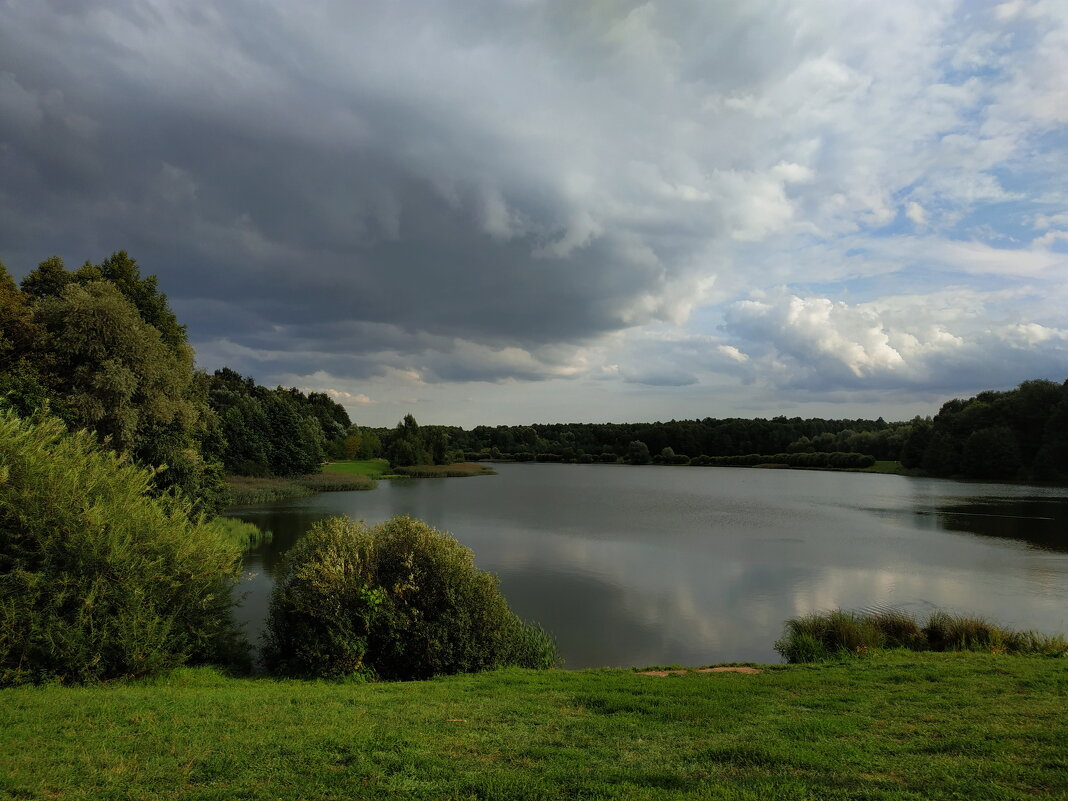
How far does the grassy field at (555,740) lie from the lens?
499cm

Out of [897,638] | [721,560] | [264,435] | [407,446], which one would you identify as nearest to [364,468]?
[407,446]

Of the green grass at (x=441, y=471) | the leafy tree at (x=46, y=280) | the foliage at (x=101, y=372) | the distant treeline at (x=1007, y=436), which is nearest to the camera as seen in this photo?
the foliage at (x=101, y=372)

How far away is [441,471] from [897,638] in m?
80.4

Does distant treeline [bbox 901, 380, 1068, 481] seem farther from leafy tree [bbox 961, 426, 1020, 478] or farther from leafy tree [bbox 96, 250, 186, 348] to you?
leafy tree [bbox 96, 250, 186, 348]

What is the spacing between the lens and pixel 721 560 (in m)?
25.8

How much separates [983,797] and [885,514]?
44.1 metres

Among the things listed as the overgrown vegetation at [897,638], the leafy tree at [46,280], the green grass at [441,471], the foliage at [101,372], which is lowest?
the green grass at [441,471]

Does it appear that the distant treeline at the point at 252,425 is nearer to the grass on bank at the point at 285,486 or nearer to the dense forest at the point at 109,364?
the dense forest at the point at 109,364

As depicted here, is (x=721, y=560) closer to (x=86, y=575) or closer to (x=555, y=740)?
(x=555, y=740)

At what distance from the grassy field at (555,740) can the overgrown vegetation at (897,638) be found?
4.03 m

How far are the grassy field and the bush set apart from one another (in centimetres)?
207

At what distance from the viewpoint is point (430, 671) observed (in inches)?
472

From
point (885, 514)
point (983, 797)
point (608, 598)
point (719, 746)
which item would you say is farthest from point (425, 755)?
point (885, 514)

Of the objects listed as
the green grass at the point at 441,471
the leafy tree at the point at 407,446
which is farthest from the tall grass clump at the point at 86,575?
the leafy tree at the point at 407,446
